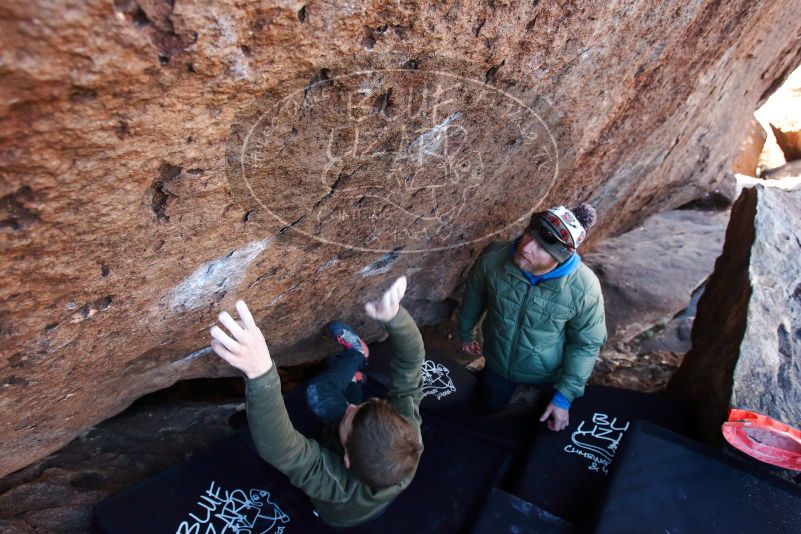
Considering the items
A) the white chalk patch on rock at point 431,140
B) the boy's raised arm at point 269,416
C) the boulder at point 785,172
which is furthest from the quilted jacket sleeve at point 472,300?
the boulder at point 785,172

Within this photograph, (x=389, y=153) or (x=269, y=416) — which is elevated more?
(x=389, y=153)

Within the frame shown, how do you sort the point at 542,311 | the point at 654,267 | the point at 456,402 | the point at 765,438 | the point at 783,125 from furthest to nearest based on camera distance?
the point at 783,125
the point at 654,267
the point at 456,402
the point at 542,311
the point at 765,438

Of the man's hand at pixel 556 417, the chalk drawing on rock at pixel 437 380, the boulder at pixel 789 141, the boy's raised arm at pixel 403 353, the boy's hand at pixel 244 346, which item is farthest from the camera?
the boulder at pixel 789 141

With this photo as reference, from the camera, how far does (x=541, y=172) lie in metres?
3.24

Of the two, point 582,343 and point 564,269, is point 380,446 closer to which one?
point 564,269

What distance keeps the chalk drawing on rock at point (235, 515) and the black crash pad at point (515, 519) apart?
994mm

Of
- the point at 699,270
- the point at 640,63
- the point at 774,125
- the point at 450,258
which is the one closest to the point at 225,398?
the point at 450,258

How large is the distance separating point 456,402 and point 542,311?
989 millimetres

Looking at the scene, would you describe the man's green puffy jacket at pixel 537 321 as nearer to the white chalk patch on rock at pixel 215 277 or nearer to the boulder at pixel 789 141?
the white chalk patch on rock at pixel 215 277

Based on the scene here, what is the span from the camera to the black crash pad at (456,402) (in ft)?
11.0

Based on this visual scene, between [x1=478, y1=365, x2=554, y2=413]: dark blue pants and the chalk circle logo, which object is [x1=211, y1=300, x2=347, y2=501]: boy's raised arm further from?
[x1=478, y1=365, x2=554, y2=413]: dark blue pants

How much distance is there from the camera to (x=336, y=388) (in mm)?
3201

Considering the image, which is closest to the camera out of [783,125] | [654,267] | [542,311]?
[542,311]

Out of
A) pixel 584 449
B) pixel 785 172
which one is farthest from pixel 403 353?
pixel 785 172
